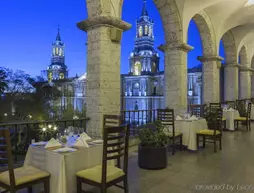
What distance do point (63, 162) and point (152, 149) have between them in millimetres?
1775

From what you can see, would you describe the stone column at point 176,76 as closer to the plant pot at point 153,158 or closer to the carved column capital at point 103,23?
the carved column capital at point 103,23

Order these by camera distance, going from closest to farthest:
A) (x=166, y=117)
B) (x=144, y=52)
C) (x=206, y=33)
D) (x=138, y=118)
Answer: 1. (x=166, y=117)
2. (x=138, y=118)
3. (x=206, y=33)
4. (x=144, y=52)

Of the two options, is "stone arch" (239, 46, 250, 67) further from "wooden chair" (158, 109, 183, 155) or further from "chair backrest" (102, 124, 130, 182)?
"chair backrest" (102, 124, 130, 182)

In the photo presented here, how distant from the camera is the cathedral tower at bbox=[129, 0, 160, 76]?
41.5 metres

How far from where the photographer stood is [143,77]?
38281 mm

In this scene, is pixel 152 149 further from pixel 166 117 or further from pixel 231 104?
pixel 231 104

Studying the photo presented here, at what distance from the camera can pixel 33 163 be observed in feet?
8.94

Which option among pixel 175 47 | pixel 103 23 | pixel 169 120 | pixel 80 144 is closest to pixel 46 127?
pixel 80 144

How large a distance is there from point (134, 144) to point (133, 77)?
34641mm

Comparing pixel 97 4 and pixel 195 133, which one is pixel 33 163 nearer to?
pixel 97 4

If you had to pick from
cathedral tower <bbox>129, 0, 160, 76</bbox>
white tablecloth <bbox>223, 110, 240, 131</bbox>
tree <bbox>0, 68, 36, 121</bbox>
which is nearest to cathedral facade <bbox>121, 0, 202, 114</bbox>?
cathedral tower <bbox>129, 0, 160, 76</bbox>

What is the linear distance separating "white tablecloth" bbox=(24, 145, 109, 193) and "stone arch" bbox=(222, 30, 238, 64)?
1067 cm

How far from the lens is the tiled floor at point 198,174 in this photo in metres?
3.02

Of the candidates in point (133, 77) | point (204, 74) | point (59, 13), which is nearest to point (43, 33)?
point (59, 13)
